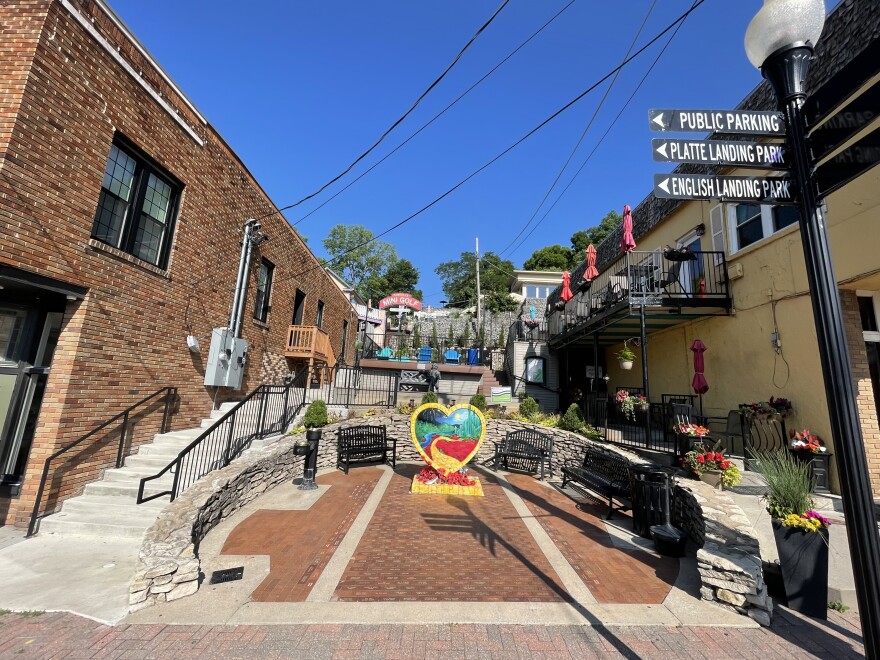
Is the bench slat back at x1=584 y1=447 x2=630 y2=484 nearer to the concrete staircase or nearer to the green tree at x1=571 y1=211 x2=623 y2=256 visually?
the concrete staircase

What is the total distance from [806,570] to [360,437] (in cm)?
809

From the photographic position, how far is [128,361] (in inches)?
258

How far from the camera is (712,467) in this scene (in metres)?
6.09

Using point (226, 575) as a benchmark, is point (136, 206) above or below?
above

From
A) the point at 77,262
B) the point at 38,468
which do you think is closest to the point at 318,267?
the point at 77,262

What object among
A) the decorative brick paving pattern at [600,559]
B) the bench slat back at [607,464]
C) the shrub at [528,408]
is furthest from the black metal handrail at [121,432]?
the shrub at [528,408]

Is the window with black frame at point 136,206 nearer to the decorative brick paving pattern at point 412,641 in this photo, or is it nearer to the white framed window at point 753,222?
the decorative brick paving pattern at point 412,641

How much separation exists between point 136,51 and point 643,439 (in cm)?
1274

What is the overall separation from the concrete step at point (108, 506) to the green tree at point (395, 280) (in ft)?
133

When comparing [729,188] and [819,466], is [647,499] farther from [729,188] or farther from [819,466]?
[729,188]

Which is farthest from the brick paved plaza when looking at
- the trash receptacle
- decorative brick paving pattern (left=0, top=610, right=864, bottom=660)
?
the trash receptacle

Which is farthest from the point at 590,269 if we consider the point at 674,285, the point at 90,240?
the point at 90,240

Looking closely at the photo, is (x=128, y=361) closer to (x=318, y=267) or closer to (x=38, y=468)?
(x=38, y=468)

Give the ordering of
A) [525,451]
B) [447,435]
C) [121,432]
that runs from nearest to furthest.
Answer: [121,432], [447,435], [525,451]
